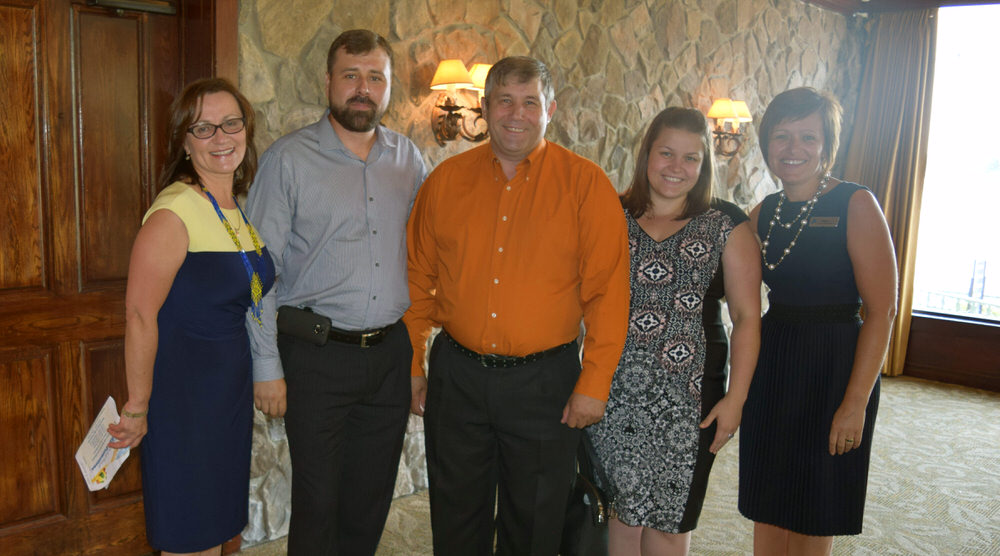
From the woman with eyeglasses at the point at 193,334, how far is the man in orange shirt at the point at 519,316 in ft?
1.73

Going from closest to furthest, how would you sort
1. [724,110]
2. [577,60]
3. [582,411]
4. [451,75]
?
[582,411], [451,75], [577,60], [724,110]

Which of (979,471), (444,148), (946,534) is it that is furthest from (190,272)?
(979,471)

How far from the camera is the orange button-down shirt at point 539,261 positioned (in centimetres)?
179

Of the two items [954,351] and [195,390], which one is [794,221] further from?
[954,351]

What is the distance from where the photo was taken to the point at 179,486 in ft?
5.23

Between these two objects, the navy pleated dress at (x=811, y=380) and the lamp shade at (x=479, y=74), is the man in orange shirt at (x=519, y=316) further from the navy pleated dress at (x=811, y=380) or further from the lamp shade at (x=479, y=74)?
the lamp shade at (x=479, y=74)

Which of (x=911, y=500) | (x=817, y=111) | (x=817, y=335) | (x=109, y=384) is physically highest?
(x=817, y=111)

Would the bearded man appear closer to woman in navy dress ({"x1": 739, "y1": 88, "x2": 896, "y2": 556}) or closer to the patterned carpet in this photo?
the patterned carpet

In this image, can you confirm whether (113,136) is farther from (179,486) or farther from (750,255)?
(750,255)

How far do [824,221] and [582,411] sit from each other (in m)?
0.84

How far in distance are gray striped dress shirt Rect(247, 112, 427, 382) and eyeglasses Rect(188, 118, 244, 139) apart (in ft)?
0.77

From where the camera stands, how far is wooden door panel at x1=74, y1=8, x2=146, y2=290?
2.26 m

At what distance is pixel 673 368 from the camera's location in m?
1.80

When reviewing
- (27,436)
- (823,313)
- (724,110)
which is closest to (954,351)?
(724,110)
